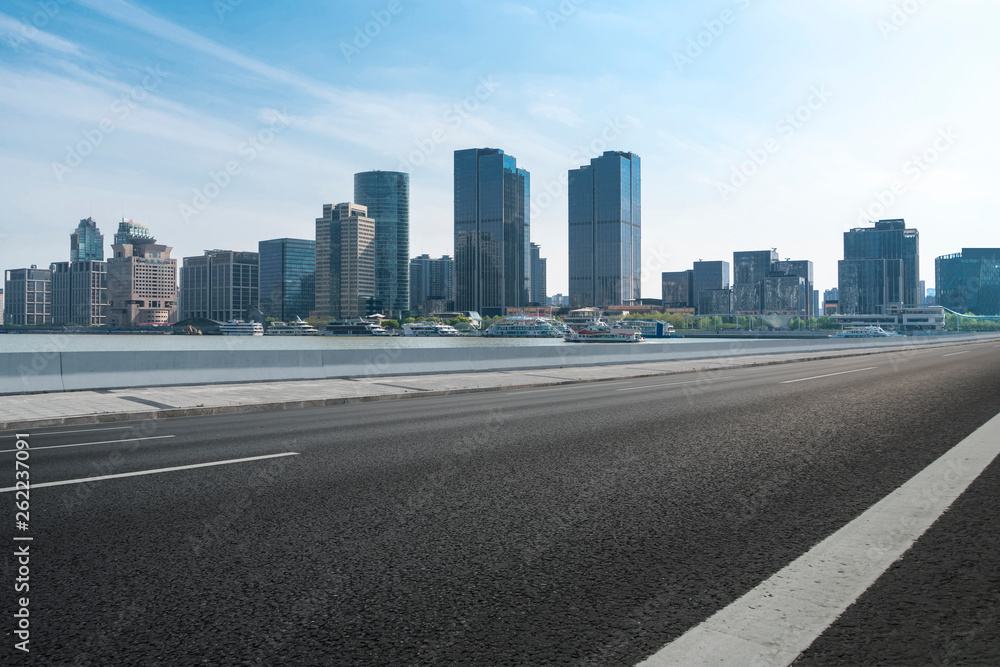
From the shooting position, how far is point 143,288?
6944 inches

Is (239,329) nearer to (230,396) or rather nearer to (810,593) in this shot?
(230,396)

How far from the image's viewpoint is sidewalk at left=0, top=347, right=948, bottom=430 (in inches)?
485

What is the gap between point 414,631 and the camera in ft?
9.84

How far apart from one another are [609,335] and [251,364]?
101m

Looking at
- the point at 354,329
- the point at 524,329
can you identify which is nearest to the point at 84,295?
the point at 354,329

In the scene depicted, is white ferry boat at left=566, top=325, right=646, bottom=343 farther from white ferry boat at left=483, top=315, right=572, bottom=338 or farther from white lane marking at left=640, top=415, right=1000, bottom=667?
white lane marking at left=640, top=415, right=1000, bottom=667

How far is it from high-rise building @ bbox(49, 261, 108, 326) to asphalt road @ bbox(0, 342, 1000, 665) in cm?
20707

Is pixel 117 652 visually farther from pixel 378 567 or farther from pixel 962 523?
pixel 962 523

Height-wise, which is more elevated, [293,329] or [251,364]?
[251,364]

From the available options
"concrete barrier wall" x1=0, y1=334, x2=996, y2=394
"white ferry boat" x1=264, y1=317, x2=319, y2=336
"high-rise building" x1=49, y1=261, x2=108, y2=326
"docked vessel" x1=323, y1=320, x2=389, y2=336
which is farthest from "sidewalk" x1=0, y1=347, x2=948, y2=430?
"high-rise building" x1=49, y1=261, x2=108, y2=326

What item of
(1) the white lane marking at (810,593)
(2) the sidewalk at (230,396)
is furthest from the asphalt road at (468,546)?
(2) the sidewalk at (230,396)

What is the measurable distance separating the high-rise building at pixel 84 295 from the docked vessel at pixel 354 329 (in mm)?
72356

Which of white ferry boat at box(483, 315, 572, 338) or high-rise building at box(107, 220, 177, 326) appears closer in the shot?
white ferry boat at box(483, 315, 572, 338)

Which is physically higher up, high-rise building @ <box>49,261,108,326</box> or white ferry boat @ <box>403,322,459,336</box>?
high-rise building @ <box>49,261,108,326</box>
